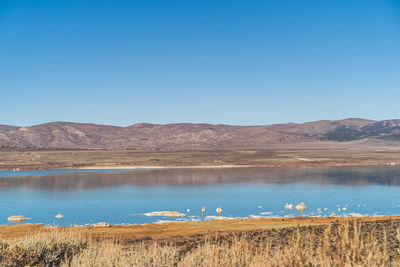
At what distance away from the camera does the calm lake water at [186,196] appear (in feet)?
125

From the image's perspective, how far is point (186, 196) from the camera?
5003cm

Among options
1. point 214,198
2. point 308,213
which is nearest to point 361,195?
point 308,213

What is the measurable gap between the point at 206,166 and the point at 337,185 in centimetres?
4414

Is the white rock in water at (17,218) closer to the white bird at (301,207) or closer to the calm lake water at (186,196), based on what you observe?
the calm lake water at (186,196)

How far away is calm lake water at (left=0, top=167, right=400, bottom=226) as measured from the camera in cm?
3814

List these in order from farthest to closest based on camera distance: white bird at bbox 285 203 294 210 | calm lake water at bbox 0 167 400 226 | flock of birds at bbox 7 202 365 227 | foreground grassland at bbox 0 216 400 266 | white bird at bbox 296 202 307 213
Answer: white bird at bbox 285 203 294 210 < white bird at bbox 296 202 307 213 < calm lake water at bbox 0 167 400 226 < flock of birds at bbox 7 202 365 227 < foreground grassland at bbox 0 216 400 266

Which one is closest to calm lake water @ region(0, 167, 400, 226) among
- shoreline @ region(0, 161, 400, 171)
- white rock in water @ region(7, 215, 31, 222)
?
white rock in water @ region(7, 215, 31, 222)

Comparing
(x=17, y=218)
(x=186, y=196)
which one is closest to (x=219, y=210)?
(x=186, y=196)

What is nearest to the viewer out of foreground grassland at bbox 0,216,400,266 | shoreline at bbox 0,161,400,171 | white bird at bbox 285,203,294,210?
foreground grassland at bbox 0,216,400,266

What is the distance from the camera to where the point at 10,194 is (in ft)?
170

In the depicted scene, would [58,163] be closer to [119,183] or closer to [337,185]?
[119,183]

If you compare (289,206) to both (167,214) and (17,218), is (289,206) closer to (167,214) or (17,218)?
(167,214)

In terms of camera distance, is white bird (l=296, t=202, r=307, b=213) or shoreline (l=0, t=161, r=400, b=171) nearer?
white bird (l=296, t=202, r=307, b=213)

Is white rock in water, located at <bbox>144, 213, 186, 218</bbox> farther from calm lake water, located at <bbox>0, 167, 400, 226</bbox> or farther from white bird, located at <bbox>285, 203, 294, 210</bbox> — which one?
white bird, located at <bbox>285, 203, 294, 210</bbox>
